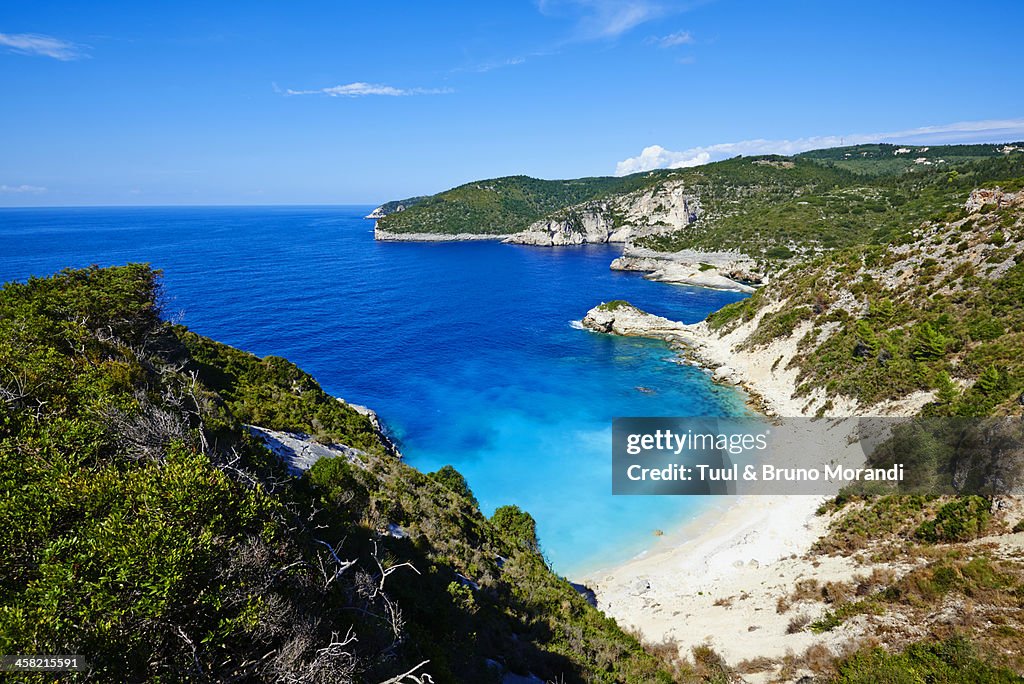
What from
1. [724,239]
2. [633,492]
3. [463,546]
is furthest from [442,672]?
[724,239]

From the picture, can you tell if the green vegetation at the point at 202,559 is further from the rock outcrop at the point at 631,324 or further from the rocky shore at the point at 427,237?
the rocky shore at the point at 427,237

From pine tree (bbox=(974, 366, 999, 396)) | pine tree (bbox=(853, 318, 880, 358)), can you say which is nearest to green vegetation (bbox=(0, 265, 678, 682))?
pine tree (bbox=(974, 366, 999, 396))

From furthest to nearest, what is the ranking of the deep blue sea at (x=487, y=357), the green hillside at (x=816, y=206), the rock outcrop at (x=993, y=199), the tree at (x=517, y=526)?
the green hillside at (x=816, y=206) → the rock outcrop at (x=993, y=199) → the deep blue sea at (x=487, y=357) → the tree at (x=517, y=526)

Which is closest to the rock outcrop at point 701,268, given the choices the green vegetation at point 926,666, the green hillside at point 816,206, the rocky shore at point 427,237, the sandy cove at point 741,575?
the green hillside at point 816,206

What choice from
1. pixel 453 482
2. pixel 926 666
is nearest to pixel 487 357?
pixel 453 482

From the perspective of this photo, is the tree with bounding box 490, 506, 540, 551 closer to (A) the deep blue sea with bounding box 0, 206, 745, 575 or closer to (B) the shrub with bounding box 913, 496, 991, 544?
(A) the deep blue sea with bounding box 0, 206, 745, 575

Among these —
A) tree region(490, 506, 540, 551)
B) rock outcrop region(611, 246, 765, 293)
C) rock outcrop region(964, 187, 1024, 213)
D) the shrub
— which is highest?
rock outcrop region(964, 187, 1024, 213)

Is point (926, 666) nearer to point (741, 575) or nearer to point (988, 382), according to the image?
point (741, 575)
